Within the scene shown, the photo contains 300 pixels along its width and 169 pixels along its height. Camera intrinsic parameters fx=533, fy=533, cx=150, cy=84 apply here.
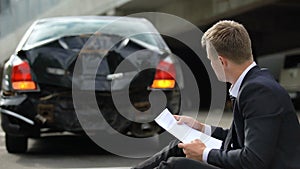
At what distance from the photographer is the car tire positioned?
6.17m

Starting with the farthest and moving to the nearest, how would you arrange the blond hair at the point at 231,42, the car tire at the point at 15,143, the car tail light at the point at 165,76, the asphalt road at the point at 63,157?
1. the car tire at the point at 15,143
2. the car tail light at the point at 165,76
3. the asphalt road at the point at 63,157
4. the blond hair at the point at 231,42

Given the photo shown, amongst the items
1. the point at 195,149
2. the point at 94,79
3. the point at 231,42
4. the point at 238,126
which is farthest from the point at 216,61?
the point at 94,79

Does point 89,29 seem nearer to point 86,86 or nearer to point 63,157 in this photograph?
point 86,86

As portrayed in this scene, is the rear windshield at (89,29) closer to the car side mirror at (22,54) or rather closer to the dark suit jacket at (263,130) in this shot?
the car side mirror at (22,54)

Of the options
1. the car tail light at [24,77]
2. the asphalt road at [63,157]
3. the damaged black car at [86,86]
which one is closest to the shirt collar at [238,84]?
the asphalt road at [63,157]

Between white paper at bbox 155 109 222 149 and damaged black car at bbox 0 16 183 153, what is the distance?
2.50 metres

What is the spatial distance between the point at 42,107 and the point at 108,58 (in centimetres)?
88

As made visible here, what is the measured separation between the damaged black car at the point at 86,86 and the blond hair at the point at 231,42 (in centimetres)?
298

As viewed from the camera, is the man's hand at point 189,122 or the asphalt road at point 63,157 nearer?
Result: the man's hand at point 189,122

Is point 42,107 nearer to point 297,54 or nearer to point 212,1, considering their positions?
point 297,54

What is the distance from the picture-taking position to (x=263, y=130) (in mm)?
2539

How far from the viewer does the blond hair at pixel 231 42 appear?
8.95ft

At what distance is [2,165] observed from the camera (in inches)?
218

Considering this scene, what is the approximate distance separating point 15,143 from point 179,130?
11.5ft
